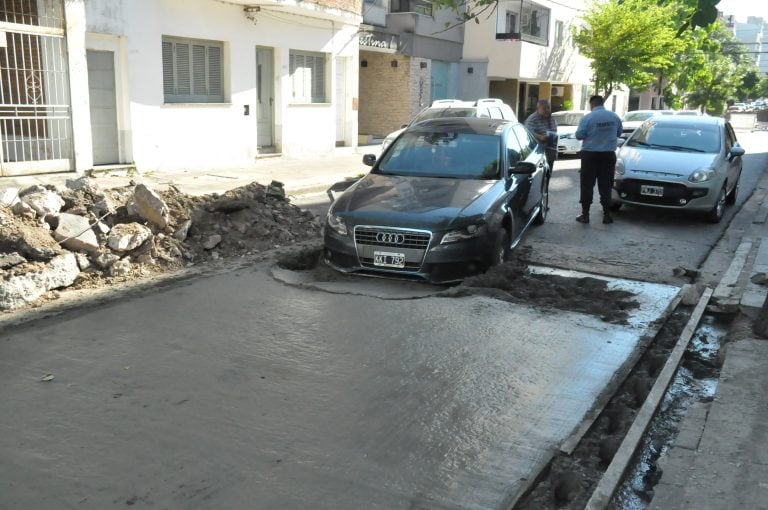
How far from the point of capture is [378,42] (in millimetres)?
24281

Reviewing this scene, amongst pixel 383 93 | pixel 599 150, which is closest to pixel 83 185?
pixel 599 150

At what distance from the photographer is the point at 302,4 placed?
18.2m

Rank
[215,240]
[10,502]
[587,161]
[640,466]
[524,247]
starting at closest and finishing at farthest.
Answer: [10,502], [640,466], [215,240], [524,247], [587,161]

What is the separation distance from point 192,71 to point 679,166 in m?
10.9

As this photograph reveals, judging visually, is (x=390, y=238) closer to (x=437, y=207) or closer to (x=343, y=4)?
(x=437, y=207)

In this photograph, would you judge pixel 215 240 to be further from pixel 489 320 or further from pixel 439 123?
pixel 489 320

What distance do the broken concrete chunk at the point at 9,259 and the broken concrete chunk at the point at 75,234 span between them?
0.56m

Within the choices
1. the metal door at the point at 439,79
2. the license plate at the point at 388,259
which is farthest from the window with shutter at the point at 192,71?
the metal door at the point at 439,79

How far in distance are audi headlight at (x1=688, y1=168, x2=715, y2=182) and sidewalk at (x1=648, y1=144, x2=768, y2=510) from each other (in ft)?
17.1

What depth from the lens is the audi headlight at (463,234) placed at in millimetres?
6856

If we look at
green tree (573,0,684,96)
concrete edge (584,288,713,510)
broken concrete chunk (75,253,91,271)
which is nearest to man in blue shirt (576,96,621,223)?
concrete edge (584,288,713,510)

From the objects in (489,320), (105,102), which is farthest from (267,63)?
(489,320)

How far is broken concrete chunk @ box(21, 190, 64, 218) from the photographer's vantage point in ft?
24.4

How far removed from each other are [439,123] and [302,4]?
425 inches
